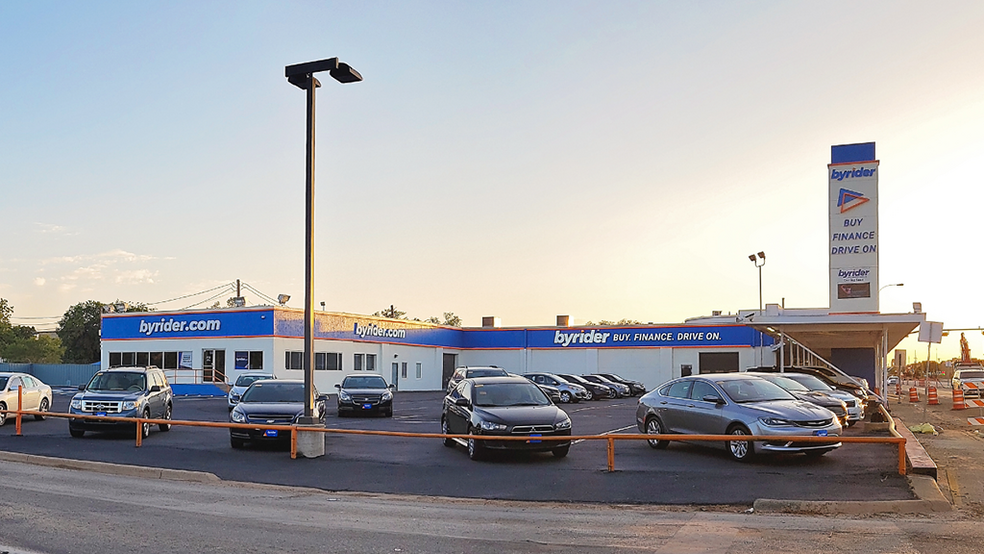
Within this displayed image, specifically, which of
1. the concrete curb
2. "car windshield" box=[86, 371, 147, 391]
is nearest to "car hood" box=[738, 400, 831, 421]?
the concrete curb

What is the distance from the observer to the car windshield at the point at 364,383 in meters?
28.6

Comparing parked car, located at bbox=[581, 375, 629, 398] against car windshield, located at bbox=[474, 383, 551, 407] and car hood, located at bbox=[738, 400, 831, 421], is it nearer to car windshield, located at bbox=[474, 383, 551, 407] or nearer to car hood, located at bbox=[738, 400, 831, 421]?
car windshield, located at bbox=[474, 383, 551, 407]

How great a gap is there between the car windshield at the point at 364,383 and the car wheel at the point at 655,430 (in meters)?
12.6

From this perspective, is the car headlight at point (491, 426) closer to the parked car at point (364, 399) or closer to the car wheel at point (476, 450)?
the car wheel at point (476, 450)

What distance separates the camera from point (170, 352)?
49.7 m

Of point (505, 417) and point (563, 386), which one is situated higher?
point (505, 417)

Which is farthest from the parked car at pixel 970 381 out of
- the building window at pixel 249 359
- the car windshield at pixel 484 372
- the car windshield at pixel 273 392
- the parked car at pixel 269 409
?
the building window at pixel 249 359

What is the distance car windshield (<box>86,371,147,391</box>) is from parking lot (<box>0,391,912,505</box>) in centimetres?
154

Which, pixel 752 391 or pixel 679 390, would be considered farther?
pixel 679 390

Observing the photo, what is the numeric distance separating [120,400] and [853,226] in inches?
964

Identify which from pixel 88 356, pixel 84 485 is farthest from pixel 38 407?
pixel 88 356

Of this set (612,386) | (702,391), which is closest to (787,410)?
(702,391)

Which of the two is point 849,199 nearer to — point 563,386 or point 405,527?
point 563,386

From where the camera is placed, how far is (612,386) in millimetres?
48281
